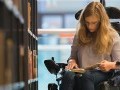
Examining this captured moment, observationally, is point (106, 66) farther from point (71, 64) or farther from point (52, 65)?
point (52, 65)

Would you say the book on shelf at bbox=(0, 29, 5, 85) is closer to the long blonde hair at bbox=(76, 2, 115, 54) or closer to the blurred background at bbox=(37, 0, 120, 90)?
the long blonde hair at bbox=(76, 2, 115, 54)

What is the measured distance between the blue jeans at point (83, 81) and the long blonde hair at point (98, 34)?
0.84ft

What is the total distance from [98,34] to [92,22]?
12 cm

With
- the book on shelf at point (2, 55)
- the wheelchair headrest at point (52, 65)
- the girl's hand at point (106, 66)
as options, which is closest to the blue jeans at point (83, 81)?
the girl's hand at point (106, 66)

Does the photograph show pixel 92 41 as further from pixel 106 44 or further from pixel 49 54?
pixel 49 54

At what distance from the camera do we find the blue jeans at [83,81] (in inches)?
90.7

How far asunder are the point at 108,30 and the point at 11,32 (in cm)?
138

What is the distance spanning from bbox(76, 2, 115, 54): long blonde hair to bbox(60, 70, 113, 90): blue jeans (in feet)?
0.84

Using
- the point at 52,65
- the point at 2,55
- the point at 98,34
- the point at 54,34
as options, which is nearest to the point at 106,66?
the point at 98,34

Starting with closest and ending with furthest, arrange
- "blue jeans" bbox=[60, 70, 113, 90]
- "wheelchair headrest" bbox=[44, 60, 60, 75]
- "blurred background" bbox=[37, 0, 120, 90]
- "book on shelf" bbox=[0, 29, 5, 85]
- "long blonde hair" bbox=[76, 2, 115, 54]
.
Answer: "book on shelf" bbox=[0, 29, 5, 85] < "blue jeans" bbox=[60, 70, 113, 90] < "long blonde hair" bbox=[76, 2, 115, 54] < "wheelchair headrest" bbox=[44, 60, 60, 75] < "blurred background" bbox=[37, 0, 120, 90]

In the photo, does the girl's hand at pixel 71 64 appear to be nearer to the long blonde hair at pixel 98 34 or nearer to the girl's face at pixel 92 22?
the long blonde hair at pixel 98 34

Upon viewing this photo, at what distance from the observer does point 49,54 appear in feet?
14.4

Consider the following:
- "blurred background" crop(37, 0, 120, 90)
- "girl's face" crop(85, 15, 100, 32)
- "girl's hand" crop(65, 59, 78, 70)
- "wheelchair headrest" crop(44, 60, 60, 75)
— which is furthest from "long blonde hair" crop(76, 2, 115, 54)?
"blurred background" crop(37, 0, 120, 90)

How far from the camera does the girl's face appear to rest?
261 centimetres
